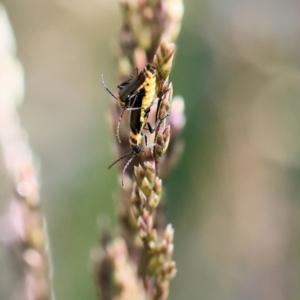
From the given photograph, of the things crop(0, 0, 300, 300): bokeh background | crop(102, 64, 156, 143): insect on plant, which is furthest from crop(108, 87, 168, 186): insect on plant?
crop(0, 0, 300, 300): bokeh background

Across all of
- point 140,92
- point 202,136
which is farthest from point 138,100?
point 202,136

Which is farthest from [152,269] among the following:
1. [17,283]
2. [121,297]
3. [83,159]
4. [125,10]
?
[83,159]

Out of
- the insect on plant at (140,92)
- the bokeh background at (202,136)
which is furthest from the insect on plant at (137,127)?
the bokeh background at (202,136)

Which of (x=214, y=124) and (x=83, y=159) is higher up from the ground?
(x=214, y=124)

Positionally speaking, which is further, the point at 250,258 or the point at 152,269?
the point at 250,258

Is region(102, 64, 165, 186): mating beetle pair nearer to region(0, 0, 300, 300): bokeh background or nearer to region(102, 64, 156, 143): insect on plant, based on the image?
region(102, 64, 156, 143): insect on plant

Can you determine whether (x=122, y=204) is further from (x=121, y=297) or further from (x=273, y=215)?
(x=273, y=215)
